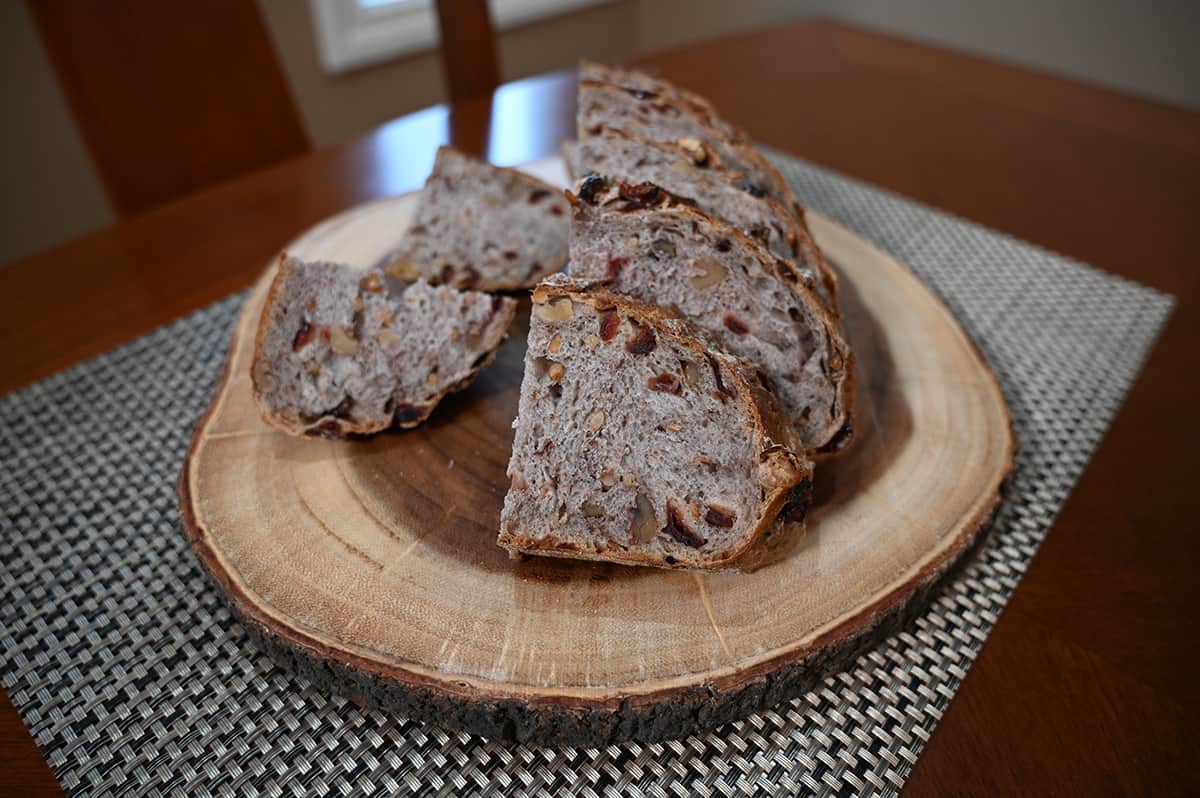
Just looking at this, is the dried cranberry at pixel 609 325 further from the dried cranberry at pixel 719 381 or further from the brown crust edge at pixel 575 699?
the brown crust edge at pixel 575 699

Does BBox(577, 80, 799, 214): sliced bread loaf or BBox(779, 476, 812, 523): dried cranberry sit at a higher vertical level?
BBox(577, 80, 799, 214): sliced bread loaf

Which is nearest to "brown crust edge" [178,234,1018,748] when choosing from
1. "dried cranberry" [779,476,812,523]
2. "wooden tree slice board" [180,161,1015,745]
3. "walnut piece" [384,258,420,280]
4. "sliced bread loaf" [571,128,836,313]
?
"wooden tree slice board" [180,161,1015,745]

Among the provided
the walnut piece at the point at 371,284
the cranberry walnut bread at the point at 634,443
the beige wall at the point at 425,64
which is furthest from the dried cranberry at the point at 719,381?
the beige wall at the point at 425,64

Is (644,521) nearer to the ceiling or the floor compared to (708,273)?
nearer to the floor

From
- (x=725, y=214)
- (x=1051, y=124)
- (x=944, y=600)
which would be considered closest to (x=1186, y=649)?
(x=944, y=600)

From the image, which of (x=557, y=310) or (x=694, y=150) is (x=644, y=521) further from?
(x=694, y=150)

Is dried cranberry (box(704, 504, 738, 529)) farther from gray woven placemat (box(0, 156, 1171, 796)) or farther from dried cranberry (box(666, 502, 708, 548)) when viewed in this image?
gray woven placemat (box(0, 156, 1171, 796))

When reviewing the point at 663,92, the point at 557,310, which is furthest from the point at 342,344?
the point at 663,92
